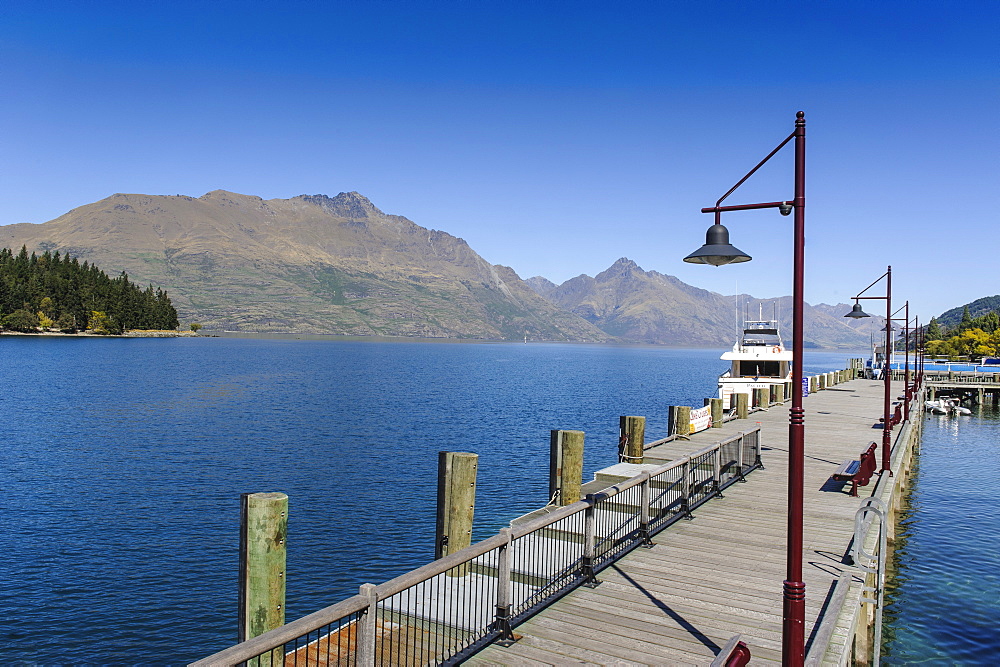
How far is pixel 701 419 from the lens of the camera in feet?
91.2

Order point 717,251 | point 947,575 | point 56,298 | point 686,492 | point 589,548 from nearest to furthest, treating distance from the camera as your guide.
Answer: point 717,251
point 589,548
point 686,492
point 947,575
point 56,298

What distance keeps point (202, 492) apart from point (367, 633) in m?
22.3

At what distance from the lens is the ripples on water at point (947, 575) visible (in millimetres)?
14281

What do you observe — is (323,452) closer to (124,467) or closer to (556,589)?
(124,467)

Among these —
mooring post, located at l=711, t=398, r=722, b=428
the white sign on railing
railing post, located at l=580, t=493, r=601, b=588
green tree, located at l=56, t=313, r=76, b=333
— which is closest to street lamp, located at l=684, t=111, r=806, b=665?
railing post, located at l=580, t=493, r=601, b=588

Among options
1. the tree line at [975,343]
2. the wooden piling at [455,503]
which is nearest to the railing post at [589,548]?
the wooden piling at [455,503]

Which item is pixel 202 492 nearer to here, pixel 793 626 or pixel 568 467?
pixel 568 467

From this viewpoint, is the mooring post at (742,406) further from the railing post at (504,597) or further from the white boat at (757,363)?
the railing post at (504,597)

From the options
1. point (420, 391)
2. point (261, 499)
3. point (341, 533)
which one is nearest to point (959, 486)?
point (341, 533)

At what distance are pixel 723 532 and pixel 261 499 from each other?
894cm

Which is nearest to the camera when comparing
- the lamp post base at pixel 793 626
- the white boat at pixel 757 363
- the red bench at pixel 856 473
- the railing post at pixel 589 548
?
the lamp post base at pixel 793 626

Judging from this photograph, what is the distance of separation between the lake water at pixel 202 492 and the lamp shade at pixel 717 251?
1220cm

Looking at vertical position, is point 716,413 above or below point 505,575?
above

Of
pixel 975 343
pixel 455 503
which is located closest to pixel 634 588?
pixel 455 503
